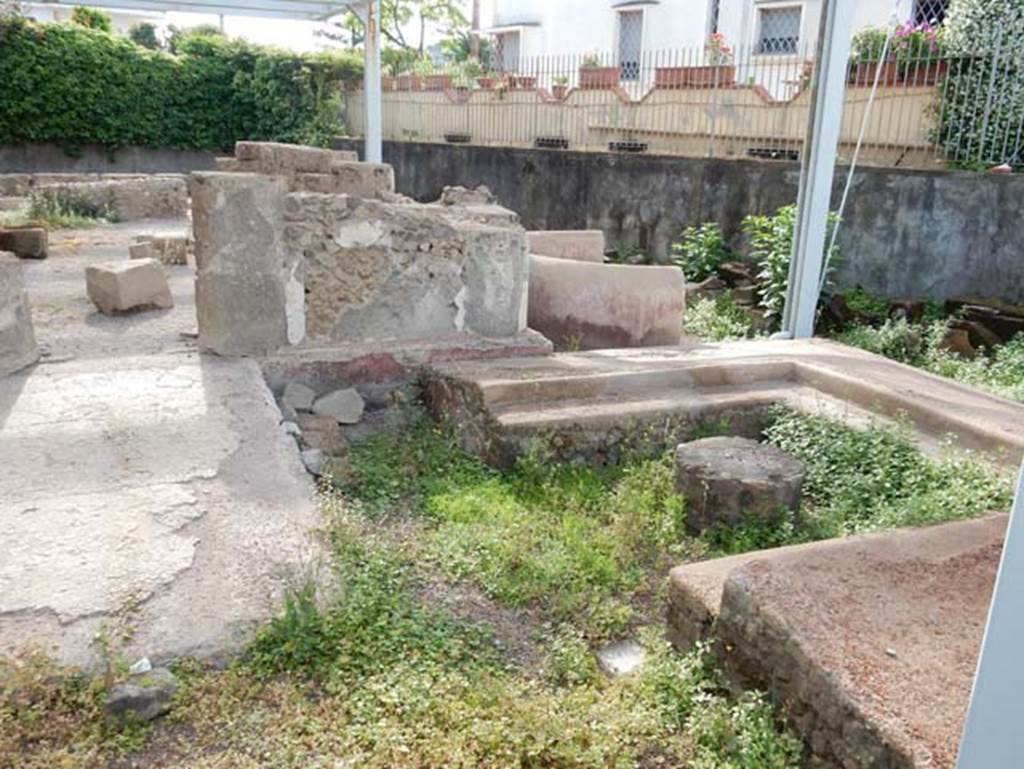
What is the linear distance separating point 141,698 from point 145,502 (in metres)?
1.19

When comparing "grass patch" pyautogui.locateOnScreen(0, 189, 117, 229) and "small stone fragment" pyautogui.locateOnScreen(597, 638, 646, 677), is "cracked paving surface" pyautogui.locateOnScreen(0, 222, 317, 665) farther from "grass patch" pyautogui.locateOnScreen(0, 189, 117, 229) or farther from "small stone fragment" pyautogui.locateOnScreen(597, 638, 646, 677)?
"grass patch" pyautogui.locateOnScreen(0, 189, 117, 229)

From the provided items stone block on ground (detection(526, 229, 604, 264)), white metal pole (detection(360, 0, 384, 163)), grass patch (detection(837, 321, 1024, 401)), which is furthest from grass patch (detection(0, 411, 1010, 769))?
white metal pole (detection(360, 0, 384, 163))

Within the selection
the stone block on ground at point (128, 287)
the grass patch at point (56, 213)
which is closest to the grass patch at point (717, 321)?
the stone block on ground at point (128, 287)

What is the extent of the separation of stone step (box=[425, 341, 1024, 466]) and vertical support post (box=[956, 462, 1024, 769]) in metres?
2.94

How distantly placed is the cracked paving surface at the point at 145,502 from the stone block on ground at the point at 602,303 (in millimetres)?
2483

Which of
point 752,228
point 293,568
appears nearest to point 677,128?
point 752,228

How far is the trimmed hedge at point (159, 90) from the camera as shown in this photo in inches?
682

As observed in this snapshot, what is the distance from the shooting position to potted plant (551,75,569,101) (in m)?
14.0

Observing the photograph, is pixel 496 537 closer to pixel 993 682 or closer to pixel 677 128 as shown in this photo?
pixel 993 682

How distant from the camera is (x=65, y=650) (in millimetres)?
2672

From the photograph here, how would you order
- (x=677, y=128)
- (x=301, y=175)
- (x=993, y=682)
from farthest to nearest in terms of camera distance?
(x=677, y=128)
(x=301, y=175)
(x=993, y=682)

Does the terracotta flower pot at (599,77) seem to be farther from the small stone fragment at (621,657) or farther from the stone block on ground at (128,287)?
the small stone fragment at (621,657)

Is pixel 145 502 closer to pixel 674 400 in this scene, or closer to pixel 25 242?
pixel 674 400

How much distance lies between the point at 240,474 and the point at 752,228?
22.2 ft
